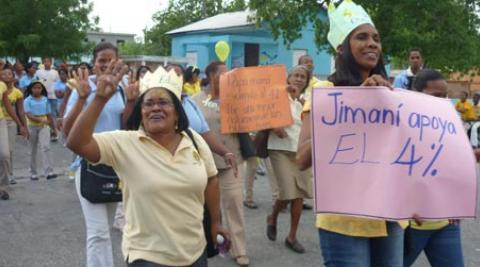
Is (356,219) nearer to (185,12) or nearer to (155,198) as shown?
(155,198)

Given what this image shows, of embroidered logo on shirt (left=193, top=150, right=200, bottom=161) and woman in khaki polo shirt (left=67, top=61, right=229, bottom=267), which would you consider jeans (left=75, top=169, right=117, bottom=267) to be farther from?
embroidered logo on shirt (left=193, top=150, right=200, bottom=161)

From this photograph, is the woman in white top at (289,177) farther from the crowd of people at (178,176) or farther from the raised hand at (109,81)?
the raised hand at (109,81)

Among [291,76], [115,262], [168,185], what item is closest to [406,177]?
[168,185]

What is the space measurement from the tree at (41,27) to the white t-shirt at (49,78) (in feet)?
18.2

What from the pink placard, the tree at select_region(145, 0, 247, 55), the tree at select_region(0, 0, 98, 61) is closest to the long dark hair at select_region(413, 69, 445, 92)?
the pink placard

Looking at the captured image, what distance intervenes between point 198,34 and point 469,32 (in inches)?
585

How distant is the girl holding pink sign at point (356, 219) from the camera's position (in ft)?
9.09

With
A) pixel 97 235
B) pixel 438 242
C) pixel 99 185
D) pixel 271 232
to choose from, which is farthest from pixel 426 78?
pixel 271 232

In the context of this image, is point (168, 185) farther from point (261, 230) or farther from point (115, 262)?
point (261, 230)

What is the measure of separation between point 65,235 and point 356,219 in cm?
429

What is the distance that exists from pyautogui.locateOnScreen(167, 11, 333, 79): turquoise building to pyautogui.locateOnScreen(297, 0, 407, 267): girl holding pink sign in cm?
2594

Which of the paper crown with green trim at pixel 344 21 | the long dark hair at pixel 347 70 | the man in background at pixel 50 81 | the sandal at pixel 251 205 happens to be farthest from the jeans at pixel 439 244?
the man in background at pixel 50 81

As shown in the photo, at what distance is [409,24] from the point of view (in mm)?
19391

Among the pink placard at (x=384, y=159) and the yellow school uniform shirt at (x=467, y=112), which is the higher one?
the pink placard at (x=384, y=159)
